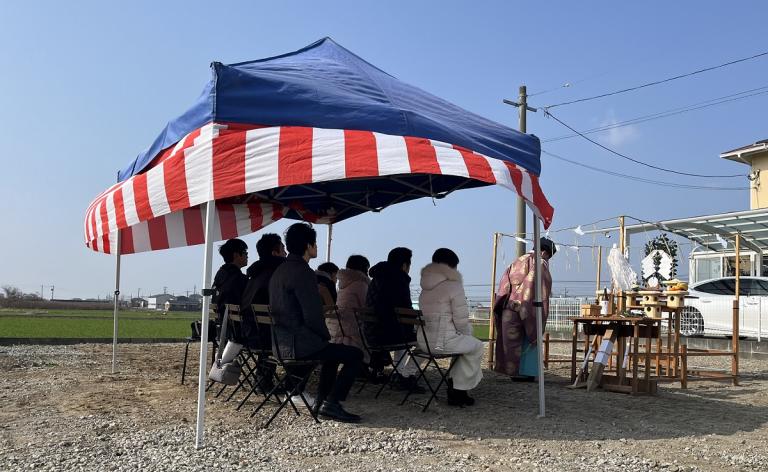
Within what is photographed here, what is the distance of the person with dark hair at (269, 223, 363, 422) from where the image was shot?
195 inches

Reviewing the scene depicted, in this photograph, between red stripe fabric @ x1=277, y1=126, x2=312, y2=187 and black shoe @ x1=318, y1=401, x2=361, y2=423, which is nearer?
red stripe fabric @ x1=277, y1=126, x2=312, y2=187

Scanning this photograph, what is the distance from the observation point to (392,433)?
4855 millimetres

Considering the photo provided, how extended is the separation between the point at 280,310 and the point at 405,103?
2.04 metres

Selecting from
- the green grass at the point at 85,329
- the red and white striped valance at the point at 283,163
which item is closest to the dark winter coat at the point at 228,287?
the red and white striped valance at the point at 283,163

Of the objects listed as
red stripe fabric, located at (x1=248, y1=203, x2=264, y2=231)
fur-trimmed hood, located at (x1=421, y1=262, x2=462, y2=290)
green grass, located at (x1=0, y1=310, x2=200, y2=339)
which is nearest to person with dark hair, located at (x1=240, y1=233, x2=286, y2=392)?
fur-trimmed hood, located at (x1=421, y1=262, x2=462, y2=290)

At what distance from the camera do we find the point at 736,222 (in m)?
13.9

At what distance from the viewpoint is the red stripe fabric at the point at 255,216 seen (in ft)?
29.1

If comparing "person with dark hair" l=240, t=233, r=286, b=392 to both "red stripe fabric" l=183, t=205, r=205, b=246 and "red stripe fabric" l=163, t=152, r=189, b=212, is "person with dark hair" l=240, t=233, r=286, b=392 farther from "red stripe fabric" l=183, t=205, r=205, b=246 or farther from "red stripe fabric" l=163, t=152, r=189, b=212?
"red stripe fabric" l=183, t=205, r=205, b=246

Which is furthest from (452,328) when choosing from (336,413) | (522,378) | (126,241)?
(126,241)

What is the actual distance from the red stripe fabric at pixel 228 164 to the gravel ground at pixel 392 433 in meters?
1.67

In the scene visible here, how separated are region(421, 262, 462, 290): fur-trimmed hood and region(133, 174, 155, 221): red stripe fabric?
91.7 inches

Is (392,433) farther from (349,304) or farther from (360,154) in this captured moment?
(349,304)

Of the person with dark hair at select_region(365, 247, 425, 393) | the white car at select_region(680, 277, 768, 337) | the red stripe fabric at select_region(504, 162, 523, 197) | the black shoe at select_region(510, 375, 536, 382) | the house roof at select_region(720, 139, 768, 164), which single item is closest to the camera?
the red stripe fabric at select_region(504, 162, 523, 197)

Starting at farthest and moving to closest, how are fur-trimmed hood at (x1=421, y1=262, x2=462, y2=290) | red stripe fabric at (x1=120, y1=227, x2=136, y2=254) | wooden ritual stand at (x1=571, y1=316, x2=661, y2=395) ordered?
red stripe fabric at (x1=120, y1=227, x2=136, y2=254), wooden ritual stand at (x1=571, y1=316, x2=661, y2=395), fur-trimmed hood at (x1=421, y1=262, x2=462, y2=290)
